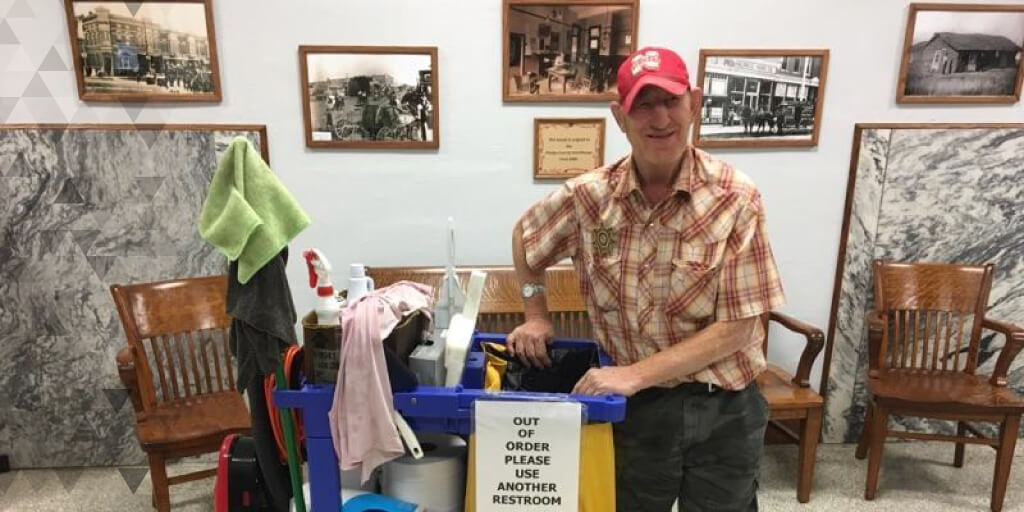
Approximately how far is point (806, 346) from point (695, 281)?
4.14ft

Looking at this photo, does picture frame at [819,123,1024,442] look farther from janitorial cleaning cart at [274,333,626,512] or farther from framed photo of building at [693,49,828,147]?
janitorial cleaning cart at [274,333,626,512]

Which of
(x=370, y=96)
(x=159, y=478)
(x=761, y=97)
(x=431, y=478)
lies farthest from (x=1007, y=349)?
(x=159, y=478)

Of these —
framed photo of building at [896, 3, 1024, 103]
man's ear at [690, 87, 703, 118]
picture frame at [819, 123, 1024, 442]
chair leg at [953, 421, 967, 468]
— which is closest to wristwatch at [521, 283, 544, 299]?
man's ear at [690, 87, 703, 118]

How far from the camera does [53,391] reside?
2355 millimetres

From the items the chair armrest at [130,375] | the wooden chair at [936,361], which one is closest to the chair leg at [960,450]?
the wooden chair at [936,361]

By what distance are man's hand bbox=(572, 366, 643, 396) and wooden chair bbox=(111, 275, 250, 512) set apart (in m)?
1.29

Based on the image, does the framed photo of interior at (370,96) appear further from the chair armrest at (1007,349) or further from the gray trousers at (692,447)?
the chair armrest at (1007,349)

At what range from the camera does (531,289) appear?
1.47 metres

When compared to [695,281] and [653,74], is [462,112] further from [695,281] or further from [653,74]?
[695,281]

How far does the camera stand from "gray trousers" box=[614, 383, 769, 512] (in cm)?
129

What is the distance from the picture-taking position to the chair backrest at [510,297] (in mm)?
2221

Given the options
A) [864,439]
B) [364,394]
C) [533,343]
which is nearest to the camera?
[364,394]

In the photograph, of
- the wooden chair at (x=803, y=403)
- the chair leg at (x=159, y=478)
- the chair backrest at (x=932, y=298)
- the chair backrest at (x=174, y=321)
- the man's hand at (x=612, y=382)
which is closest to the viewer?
the man's hand at (x=612, y=382)

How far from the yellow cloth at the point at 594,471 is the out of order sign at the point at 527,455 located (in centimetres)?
2
